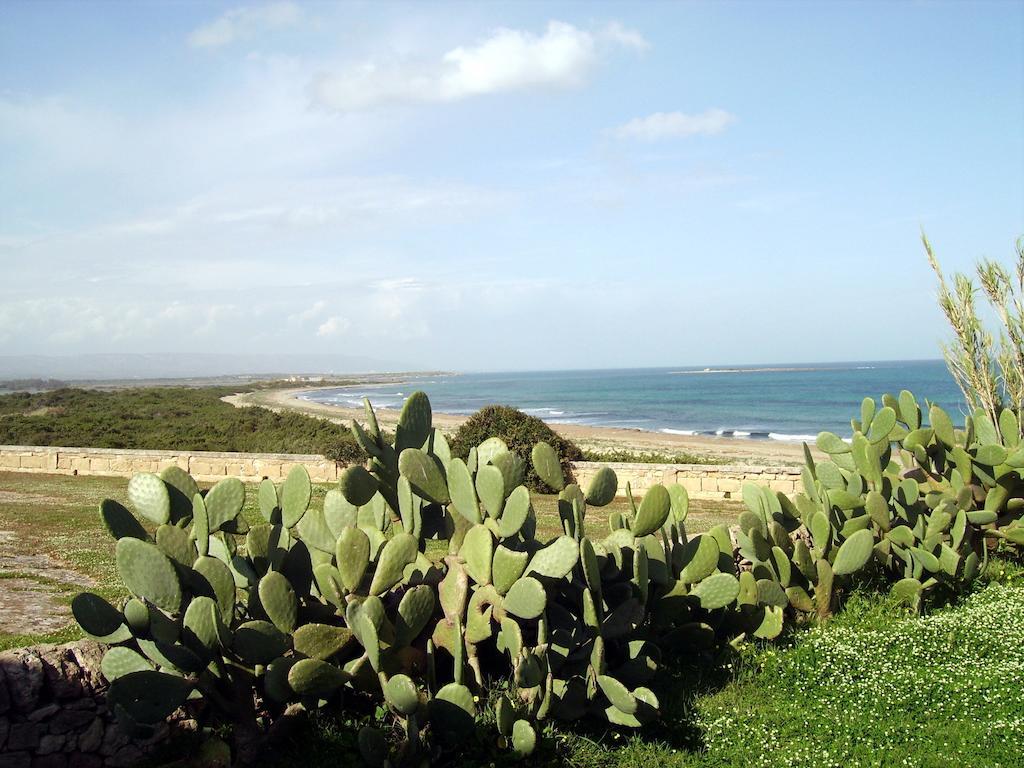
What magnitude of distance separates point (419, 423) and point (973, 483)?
4.97 m

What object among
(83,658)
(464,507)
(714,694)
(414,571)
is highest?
(464,507)

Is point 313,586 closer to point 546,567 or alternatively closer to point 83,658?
point 83,658

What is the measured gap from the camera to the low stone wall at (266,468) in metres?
13.3

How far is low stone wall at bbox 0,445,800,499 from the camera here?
13305 millimetres

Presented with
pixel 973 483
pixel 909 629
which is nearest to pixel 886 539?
pixel 909 629

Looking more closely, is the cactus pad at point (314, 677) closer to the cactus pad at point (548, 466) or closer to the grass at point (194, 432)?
the cactus pad at point (548, 466)

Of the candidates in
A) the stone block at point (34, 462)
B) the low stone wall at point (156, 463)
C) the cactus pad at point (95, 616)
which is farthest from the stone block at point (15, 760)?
the stone block at point (34, 462)

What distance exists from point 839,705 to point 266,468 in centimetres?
1226

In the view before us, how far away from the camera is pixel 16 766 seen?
135 inches

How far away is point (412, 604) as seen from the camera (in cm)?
362

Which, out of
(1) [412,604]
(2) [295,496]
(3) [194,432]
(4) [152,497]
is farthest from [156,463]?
(1) [412,604]

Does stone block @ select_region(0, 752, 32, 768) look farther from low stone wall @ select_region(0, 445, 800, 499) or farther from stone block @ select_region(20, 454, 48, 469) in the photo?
stone block @ select_region(20, 454, 48, 469)

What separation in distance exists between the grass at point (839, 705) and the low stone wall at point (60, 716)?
2.60 feet

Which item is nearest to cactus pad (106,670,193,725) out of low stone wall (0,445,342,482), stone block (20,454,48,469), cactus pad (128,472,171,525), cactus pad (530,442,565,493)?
cactus pad (128,472,171,525)
